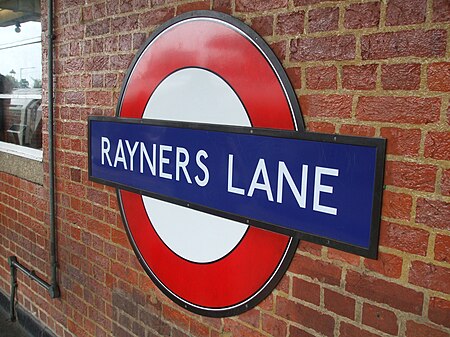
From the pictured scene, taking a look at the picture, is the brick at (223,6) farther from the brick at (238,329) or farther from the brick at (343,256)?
the brick at (238,329)

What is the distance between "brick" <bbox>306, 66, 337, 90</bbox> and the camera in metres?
1.24

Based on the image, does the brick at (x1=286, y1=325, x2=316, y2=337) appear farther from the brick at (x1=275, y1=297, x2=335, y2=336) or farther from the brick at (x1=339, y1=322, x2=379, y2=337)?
the brick at (x1=339, y1=322, x2=379, y2=337)

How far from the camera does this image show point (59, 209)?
2.51 m

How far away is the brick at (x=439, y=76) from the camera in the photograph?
103 cm

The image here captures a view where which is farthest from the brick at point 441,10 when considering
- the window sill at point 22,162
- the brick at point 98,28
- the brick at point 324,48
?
the window sill at point 22,162

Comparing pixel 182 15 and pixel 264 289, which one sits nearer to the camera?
pixel 264 289

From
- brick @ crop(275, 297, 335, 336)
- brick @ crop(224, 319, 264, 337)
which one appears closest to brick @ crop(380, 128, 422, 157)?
brick @ crop(275, 297, 335, 336)

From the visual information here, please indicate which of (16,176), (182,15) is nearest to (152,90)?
(182,15)

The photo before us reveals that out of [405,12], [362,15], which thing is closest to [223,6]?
[362,15]

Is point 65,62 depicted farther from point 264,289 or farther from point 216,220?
point 264,289

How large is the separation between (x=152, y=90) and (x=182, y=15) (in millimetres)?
328

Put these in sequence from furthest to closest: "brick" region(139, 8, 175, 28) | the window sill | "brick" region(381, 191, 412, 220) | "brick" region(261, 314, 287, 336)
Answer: the window sill < "brick" region(139, 8, 175, 28) < "brick" region(261, 314, 287, 336) < "brick" region(381, 191, 412, 220)

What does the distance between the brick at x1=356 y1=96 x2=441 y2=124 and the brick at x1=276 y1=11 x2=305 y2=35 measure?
0.30 m

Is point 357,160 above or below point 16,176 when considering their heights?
above
